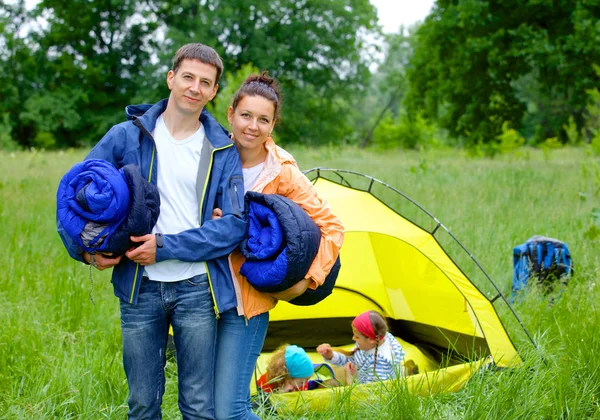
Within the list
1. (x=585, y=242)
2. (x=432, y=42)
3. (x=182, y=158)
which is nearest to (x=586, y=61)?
(x=432, y=42)

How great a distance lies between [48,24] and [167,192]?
1045 inches

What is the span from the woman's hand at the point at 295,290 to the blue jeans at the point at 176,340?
26cm

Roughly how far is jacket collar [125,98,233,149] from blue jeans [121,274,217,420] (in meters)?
0.49

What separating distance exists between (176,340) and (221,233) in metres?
0.43

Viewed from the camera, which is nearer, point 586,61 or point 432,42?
point 586,61

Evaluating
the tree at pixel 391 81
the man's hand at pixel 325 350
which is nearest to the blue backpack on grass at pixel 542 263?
the man's hand at pixel 325 350

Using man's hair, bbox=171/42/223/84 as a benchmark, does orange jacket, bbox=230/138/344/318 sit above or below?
below

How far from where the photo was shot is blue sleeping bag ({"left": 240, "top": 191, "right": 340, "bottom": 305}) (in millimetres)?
2076

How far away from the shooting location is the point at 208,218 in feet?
6.97

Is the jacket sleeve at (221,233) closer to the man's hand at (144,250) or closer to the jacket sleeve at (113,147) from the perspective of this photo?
the man's hand at (144,250)

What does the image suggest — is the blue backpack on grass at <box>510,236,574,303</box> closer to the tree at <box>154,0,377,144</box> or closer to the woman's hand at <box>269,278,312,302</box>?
the woman's hand at <box>269,278,312,302</box>

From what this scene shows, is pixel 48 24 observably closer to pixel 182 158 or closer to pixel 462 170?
pixel 462 170

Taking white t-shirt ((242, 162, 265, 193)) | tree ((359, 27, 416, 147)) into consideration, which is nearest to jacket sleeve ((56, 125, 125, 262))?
white t-shirt ((242, 162, 265, 193))

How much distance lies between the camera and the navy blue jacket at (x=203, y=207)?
202 centimetres
